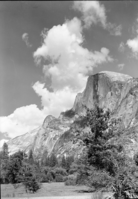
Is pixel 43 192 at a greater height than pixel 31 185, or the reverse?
pixel 31 185

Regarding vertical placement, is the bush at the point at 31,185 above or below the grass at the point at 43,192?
above

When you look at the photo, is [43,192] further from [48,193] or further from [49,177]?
[49,177]

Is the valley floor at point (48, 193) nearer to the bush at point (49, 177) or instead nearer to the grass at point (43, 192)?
the grass at point (43, 192)

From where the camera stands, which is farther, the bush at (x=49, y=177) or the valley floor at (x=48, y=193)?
the bush at (x=49, y=177)

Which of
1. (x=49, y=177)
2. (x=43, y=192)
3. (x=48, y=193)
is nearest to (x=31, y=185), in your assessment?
(x=43, y=192)

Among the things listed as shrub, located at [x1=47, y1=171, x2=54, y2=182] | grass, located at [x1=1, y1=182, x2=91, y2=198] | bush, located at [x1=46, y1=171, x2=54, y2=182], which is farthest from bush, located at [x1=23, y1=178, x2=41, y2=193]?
shrub, located at [x1=47, y1=171, x2=54, y2=182]

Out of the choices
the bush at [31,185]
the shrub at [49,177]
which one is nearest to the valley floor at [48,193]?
the bush at [31,185]

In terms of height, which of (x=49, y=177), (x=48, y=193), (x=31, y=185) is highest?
(x=31, y=185)

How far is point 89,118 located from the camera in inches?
1106

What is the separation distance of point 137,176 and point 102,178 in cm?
296

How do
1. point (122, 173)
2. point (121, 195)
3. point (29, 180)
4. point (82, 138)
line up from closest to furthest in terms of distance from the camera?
point (121, 195) → point (122, 173) → point (82, 138) → point (29, 180)

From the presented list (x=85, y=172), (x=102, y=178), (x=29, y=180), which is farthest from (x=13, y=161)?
(x=102, y=178)

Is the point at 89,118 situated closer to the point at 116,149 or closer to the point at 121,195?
the point at 116,149

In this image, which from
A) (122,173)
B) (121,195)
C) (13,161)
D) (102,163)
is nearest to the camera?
(121,195)
